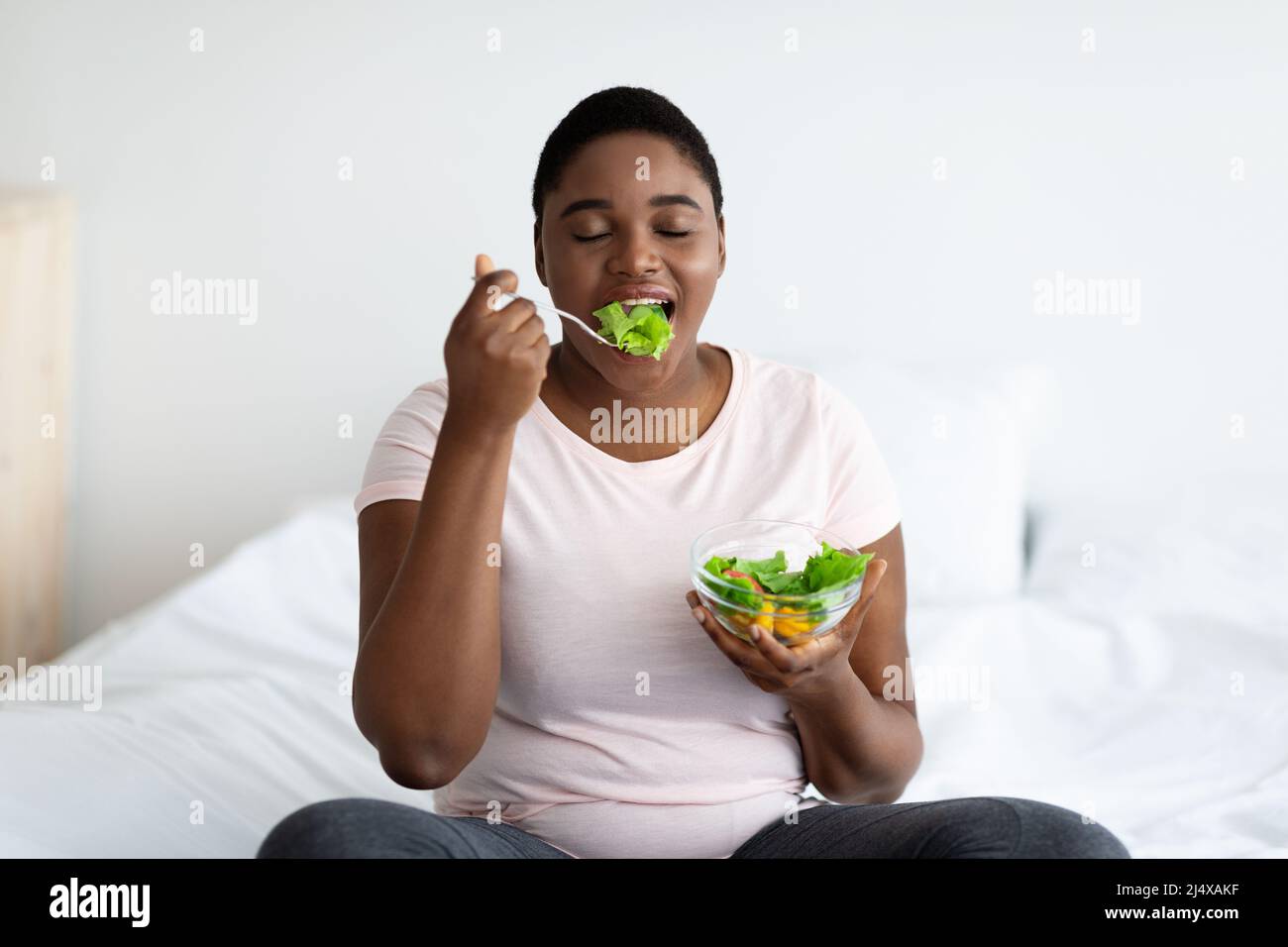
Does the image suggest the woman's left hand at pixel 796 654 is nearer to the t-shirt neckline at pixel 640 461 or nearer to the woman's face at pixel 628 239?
the t-shirt neckline at pixel 640 461

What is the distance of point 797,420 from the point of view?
142cm

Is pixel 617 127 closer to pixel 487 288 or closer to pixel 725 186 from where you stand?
pixel 487 288

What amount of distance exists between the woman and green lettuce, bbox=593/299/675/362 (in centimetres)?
2

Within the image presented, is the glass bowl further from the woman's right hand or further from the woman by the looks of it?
the woman's right hand

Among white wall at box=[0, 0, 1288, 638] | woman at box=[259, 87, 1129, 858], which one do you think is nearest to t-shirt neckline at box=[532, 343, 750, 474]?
woman at box=[259, 87, 1129, 858]

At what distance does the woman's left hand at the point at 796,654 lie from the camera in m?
1.15

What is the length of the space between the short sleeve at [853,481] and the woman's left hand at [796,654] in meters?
0.16

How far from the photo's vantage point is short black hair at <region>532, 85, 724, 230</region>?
4.47 ft

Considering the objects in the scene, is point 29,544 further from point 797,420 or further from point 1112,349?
point 1112,349

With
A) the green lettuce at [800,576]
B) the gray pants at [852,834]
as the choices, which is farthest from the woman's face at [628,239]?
the gray pants at [852,834]

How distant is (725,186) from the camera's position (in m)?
2.76

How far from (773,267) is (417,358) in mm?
816
